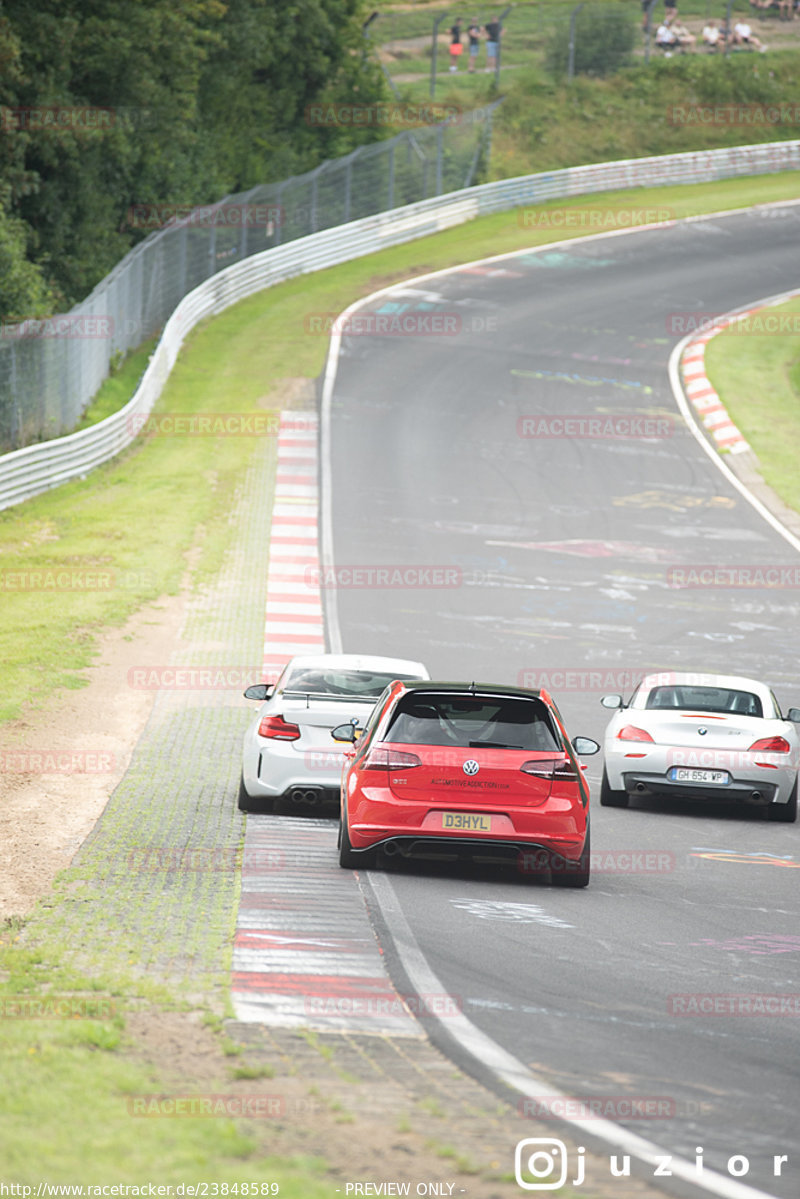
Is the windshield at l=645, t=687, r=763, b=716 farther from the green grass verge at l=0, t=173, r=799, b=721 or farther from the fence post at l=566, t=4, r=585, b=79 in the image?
the fence post at l=566, t=4, r=585, b=79

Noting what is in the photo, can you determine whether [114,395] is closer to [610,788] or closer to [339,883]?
[610,788]

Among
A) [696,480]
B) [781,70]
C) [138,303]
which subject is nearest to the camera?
[696,480]

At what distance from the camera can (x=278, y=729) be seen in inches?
477

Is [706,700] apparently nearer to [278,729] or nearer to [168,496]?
[278,729]

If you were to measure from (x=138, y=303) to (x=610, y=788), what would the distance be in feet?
97.0

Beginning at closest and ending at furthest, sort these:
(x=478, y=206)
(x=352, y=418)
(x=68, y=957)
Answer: (x=68, y=957) → (x=352, y=418) → (x=478, y=206)

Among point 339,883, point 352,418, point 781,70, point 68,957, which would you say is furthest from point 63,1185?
point 781,70

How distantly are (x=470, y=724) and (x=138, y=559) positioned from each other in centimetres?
1618

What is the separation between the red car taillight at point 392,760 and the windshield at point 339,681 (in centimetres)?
274

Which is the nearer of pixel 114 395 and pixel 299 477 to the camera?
pixel 299 477

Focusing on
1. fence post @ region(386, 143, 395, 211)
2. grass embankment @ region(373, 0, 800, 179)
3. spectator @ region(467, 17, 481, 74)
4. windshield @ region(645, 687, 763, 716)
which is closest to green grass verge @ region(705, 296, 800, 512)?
fence post @ region(386, 143, 395, 211)

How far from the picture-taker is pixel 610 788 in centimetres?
1371

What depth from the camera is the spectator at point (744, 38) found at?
75.8 meters

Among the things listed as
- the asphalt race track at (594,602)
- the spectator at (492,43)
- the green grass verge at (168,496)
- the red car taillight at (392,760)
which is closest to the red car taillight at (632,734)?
the asphalt race track at (594,602)
